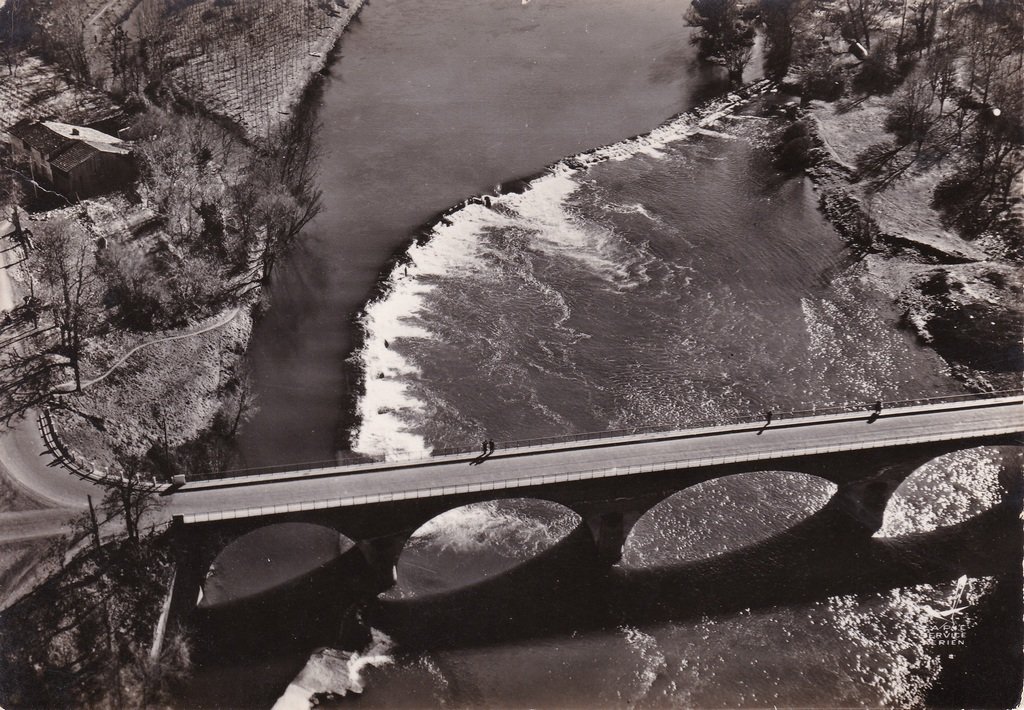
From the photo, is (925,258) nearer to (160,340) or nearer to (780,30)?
(780,30)

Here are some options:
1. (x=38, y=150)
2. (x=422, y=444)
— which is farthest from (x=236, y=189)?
(x=422, y=444)

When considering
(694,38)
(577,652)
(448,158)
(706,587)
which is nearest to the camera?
(577,652)

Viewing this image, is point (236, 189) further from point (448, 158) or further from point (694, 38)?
point (694, 38)

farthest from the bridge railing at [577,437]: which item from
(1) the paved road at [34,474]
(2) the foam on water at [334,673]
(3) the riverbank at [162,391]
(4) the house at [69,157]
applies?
(4) the house at [69,157]

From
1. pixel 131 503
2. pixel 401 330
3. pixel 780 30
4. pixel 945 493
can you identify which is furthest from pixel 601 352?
pixel 780 30

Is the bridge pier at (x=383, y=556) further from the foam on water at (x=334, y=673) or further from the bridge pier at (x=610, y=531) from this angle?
the bridge pier at (x=610, y=531)

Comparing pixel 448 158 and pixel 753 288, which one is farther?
pixel 448 158
